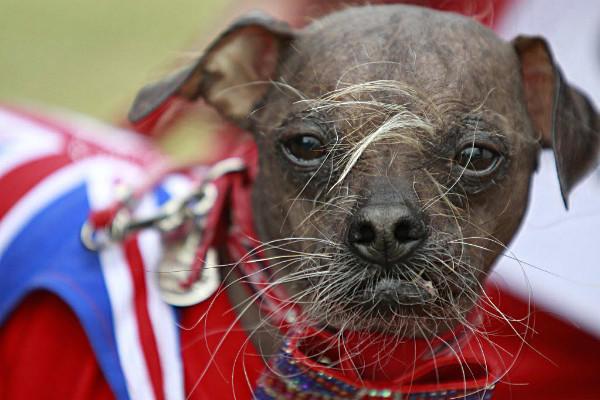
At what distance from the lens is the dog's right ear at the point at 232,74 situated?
1.61 m

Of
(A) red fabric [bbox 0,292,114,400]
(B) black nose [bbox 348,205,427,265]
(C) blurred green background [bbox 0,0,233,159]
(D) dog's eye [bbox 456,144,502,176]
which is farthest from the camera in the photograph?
(C) blurred green background [bbox 0,0,233,159]

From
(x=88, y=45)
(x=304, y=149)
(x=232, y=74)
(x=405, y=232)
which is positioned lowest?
(x=405, y=232)

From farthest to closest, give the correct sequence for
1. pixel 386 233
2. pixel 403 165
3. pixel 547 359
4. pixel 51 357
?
pixel 547 359 < pixel 51 357 < pixel 403 165 < pixel 386 233

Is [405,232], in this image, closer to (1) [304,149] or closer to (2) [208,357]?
(1) [304,149]

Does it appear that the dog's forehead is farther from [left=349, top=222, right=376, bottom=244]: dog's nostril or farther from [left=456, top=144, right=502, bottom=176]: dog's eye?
[left=349, top=222, right=376, bottom=244]: dog's nostril

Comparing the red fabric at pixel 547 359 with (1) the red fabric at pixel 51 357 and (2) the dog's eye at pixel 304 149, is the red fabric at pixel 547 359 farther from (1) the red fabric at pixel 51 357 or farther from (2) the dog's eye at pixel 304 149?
(1) the red fabric at pixel 51 357

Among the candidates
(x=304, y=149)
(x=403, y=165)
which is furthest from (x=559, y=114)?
(x=304, y=149)

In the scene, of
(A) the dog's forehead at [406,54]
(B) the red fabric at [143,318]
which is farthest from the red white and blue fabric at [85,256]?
(A) the dog's forehead at [406,54]

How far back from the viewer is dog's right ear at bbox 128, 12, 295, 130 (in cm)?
161

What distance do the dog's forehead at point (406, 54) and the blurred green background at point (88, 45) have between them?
2575 millimetres

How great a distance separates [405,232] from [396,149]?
0.15 metres

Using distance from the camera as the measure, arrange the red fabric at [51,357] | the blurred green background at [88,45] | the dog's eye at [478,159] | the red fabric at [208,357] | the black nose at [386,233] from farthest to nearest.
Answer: the blurred green background at [88,45] → the red fabric at [51,357] → the red fabric at [208,357] → the dog's eye at [478,159] → the black nose at [386,233]

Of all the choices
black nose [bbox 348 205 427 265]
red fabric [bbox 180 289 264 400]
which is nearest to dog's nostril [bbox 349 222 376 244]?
black nose [bbox 348 205 427 265]

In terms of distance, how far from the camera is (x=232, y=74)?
67.7 inches
